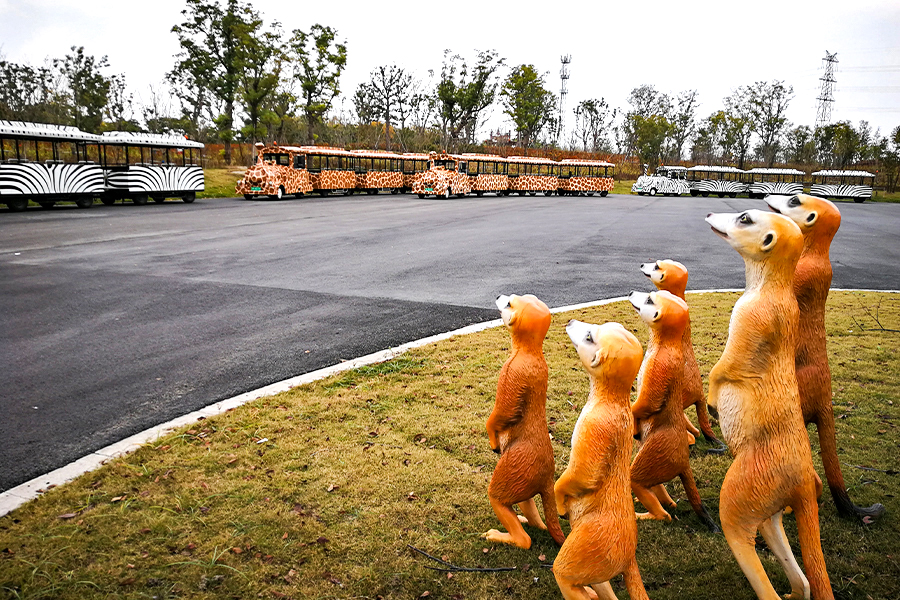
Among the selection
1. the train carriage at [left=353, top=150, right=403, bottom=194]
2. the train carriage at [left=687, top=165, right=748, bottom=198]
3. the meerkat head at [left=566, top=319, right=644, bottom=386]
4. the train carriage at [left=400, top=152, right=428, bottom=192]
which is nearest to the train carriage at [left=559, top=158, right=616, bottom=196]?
the train carriage at [left=687, top=165, right=748, bottom=198]

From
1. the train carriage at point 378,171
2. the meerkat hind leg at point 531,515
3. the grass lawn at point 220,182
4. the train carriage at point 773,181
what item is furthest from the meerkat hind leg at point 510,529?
the train carriage at point 773,181

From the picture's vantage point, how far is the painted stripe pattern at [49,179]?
63.3 feet

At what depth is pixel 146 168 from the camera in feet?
77.8

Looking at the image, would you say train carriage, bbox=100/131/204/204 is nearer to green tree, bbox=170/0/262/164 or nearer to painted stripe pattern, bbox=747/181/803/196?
green tree, bbox=170/0/262/164

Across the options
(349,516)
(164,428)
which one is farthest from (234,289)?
(349,516)

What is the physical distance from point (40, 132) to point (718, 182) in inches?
1660

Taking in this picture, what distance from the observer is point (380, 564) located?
9.79ft

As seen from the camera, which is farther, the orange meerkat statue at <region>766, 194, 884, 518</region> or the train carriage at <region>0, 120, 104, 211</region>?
the train carriage at <region>0, 120, 104, 211</region>

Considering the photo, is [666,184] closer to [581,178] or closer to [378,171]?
[581,178]

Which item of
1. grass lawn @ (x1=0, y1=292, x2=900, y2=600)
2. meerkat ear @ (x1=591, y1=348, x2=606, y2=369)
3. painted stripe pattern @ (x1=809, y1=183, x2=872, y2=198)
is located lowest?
grass lawn @ (x1=0, y1=292, x2=900, y2=600)

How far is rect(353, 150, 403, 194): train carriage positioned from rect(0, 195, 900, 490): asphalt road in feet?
50.8

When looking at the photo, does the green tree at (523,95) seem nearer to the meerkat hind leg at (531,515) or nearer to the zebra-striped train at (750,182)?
the zebra-striped train at (750,182)

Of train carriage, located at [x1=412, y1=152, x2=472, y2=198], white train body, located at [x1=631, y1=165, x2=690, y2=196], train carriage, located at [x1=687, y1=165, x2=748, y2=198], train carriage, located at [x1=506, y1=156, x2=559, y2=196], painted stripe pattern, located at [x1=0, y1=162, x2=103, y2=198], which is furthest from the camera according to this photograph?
white train body, located at [x1=631, y1=165, x2=690, y2=196]

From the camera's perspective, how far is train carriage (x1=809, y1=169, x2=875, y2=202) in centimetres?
4091
